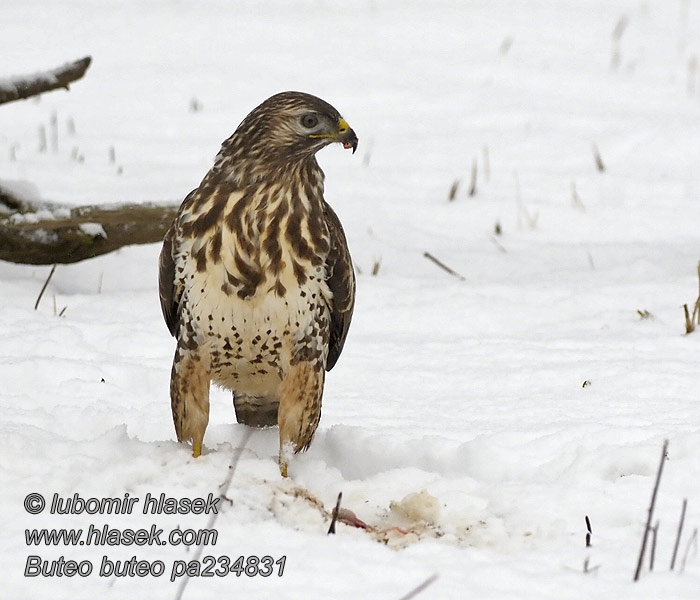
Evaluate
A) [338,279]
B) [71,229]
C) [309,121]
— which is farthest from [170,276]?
[71,229]

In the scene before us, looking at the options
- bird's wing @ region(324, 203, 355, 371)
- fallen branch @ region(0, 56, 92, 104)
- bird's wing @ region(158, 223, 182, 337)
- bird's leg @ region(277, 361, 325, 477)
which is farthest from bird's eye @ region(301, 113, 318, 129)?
fallen branch @ region(0, 56, 92, 104)

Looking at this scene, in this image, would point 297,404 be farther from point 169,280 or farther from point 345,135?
point 345,135

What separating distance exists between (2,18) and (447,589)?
958 centimetres

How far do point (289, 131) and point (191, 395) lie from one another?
95 cm

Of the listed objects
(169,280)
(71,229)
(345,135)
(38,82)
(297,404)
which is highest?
(345,135)

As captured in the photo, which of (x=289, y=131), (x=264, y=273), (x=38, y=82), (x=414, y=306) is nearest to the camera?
(x=264, y=273)

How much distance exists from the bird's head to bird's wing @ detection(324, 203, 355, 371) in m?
0.23

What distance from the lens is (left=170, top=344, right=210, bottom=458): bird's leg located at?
4.15 meters

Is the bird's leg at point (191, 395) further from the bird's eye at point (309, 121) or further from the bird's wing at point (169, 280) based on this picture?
the bird's eye at point (309, 121)

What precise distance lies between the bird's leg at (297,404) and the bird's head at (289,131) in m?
0.71

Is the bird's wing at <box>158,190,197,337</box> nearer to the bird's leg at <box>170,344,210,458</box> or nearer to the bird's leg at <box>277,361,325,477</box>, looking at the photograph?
the bird's leg at <box>170,344,210,458</box>

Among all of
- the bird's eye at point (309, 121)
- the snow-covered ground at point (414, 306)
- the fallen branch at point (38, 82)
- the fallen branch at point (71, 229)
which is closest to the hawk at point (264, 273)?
the bird's eye at point (309, 121)

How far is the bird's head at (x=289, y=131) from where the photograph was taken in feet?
13.2

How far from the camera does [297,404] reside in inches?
164
